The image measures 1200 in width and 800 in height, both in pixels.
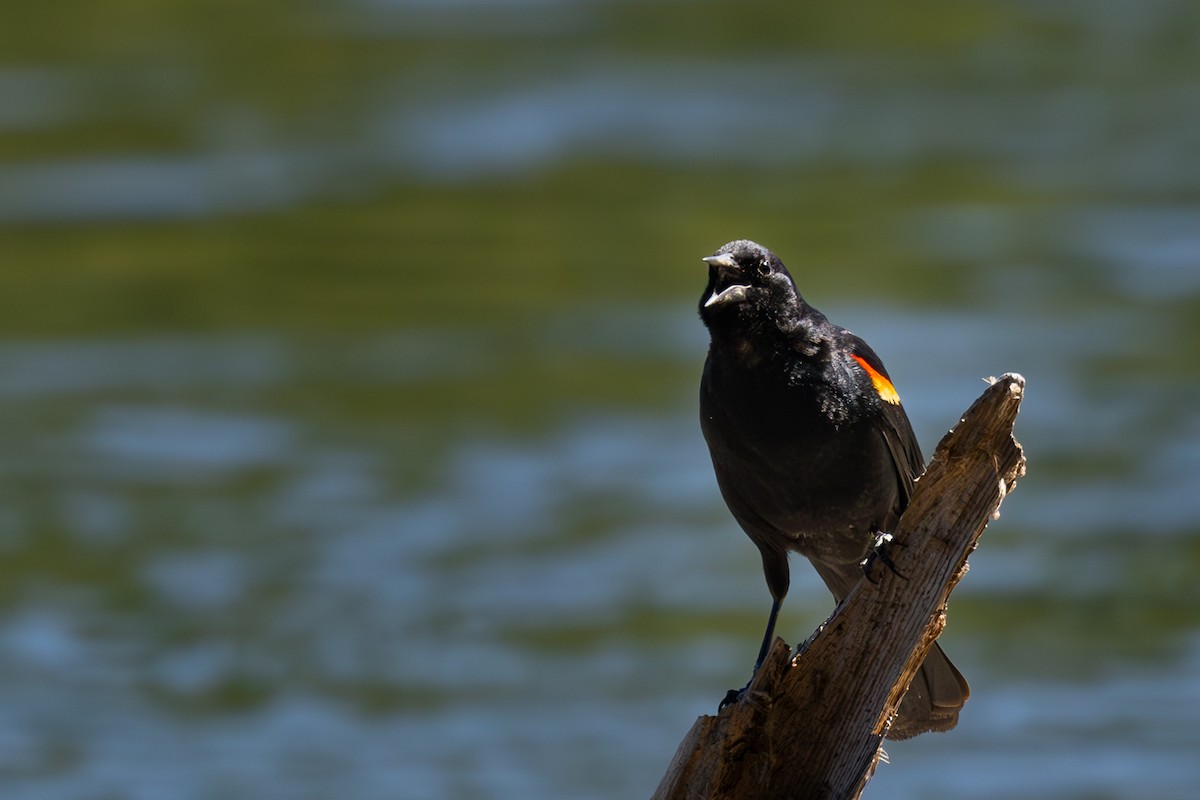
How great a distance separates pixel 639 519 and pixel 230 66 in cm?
1432

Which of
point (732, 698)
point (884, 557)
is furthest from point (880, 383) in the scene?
point (732, 698)

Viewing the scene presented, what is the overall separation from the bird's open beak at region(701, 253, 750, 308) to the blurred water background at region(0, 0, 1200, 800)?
6.65 meters

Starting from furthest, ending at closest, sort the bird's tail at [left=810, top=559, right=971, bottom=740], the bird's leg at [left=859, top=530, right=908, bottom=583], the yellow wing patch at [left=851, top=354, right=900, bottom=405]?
1. the yellow wing patch at [left=851, top=354, right=900, bottom=405]
2. the bird's tail at [left=810, top=559, right=971, bottom=740]
3. the bird's leg at [left=859, top=530, right=908, bottom=583]

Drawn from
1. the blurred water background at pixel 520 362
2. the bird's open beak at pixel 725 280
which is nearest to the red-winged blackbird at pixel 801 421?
the bird's open beak at pixel 725 280

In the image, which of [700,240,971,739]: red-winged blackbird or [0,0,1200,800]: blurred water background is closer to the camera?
[700,240,971,739]: red-winged blackbird

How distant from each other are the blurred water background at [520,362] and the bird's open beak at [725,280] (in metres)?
6.65

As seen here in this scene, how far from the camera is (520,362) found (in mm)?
21891

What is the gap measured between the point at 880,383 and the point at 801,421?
19.5 inches

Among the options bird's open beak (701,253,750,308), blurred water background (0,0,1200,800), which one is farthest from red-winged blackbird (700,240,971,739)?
blurred water background (0,0,1200,800)

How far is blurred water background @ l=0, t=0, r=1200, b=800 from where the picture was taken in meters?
15.8

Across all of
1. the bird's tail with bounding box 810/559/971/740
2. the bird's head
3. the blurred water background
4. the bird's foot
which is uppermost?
the blurred water background

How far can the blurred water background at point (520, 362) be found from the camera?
51.8 ft

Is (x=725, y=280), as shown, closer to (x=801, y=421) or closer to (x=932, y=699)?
(x=801, y=421)

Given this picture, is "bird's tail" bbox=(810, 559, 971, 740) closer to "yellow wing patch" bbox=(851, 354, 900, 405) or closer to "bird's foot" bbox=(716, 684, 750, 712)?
"bird's foot" bbox=(716, 684, 750, 712)
